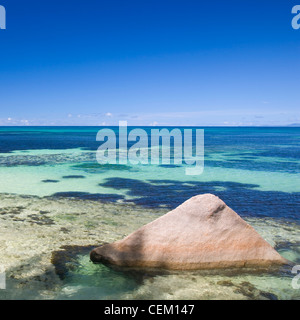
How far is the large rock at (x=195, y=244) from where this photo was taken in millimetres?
6699

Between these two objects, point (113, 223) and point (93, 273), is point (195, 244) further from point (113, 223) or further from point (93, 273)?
point (113, 223)

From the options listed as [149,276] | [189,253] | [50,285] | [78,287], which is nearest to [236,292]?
[189,253]

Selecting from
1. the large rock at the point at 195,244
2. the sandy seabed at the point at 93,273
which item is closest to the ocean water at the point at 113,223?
the sandy seabed at the point at 93,273

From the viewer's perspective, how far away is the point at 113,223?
33.8ft

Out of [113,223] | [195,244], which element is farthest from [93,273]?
[113,223]

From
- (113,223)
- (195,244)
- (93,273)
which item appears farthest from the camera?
(113,223)

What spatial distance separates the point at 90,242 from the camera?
328 inches

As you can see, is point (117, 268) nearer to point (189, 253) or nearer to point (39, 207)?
point (189, 253)

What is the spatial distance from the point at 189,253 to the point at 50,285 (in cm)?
291

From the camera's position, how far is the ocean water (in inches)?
231

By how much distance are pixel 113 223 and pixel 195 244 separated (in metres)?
4.16

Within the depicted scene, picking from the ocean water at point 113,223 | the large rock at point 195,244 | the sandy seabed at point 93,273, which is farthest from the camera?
the large rock at point 195,244

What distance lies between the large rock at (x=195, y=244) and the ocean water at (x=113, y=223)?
26 centimetres

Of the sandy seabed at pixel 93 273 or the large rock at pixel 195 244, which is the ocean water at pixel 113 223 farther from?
the large rock at pixel 195 244
